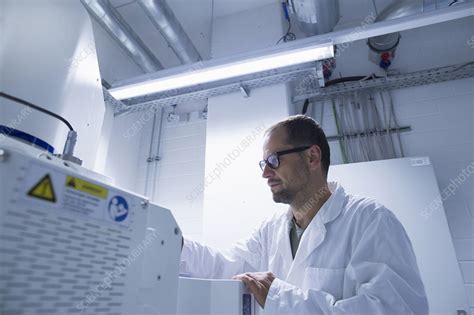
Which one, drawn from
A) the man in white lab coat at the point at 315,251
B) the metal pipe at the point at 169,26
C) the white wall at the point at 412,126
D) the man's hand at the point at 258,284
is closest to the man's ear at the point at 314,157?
the man in white lab coat at the point at 315,251

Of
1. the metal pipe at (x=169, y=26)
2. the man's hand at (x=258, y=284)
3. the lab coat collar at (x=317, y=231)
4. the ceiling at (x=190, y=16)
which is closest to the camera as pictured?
the man's hand at (x=258, y=284)

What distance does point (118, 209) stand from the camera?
0.48 metres

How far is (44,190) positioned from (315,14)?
2.11 metres

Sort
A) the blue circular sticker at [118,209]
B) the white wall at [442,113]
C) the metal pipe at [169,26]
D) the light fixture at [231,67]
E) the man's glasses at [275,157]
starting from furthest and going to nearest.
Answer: the metal pipe at [169,26] < the white wall at [442,113] < the light fixture at [231,67] < the man's glasses at [275,157] < the blue circular sticker at [118,209]

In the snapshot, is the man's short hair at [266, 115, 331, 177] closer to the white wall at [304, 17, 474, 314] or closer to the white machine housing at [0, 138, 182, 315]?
the white machine housing at [0, 138, 182, 315]

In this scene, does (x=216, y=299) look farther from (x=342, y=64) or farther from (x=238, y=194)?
(x=342, y=64)

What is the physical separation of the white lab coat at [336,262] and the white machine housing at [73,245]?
1.49ft

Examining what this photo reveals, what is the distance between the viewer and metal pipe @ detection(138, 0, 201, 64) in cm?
211

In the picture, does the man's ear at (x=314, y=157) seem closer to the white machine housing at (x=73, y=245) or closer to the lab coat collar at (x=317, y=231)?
the lab coat collar at (x=317, y=231)

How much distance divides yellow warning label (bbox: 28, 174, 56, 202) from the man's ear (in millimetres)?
1073

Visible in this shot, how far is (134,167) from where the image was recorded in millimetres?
2967

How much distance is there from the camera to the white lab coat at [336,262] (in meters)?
0.83

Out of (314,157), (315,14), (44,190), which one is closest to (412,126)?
(315,14)

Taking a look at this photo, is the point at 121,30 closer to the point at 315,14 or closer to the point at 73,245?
the point at 315,14
